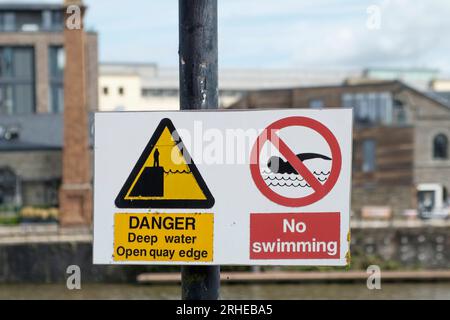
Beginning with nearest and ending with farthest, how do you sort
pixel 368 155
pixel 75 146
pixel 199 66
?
pixel 199 66 < pixel 75 146 < pixel 368 155

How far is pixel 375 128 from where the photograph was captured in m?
46.2

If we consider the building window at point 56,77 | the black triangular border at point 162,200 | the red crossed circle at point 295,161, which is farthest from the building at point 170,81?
the red crossed circle at point 295,161

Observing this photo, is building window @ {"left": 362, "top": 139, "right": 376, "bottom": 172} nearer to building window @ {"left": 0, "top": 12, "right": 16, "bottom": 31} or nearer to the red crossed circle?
building window @ {"left": 0, "top": 12, "right": 16, "bottom": 31}

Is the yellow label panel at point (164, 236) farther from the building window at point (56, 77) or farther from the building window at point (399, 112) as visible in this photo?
the building window at point (56, 77)

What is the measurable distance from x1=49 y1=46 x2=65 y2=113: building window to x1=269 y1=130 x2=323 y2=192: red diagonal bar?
5266cm

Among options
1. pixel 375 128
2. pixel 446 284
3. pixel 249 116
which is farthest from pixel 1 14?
pixel 249 116

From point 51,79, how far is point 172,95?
3438cm

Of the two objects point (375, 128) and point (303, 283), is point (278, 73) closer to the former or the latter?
point (375, 128)

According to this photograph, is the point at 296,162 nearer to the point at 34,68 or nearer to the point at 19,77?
the point at 34,68

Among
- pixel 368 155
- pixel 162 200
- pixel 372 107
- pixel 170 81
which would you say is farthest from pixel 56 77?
pixel 162 200

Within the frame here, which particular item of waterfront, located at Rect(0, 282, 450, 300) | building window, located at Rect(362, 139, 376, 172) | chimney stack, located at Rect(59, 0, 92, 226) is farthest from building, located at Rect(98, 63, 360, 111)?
waterfront, located at Rect(0, 282, 450, 300)

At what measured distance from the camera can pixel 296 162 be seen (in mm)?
3469

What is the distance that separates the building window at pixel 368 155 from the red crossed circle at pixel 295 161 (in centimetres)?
4348

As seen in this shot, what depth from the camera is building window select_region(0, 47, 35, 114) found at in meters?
53.9
